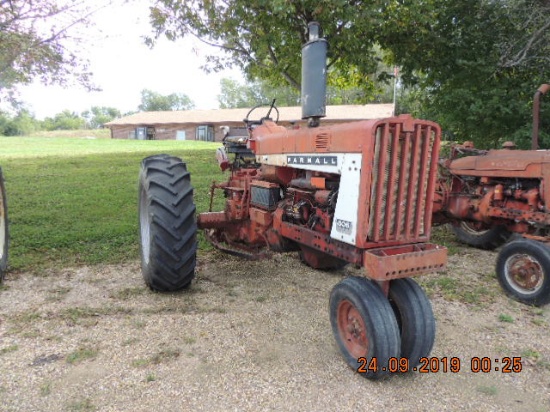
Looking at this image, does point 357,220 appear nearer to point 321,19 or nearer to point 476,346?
point 476,346

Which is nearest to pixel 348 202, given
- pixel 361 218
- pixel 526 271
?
pixel 361 218

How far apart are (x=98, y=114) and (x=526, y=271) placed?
8958cm

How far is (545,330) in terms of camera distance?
396 cm

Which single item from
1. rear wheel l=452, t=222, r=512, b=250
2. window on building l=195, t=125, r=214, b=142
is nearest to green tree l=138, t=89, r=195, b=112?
window on building l=195, t=125, r=214, b=142

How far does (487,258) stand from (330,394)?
4.26 metres

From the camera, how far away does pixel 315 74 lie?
3.62 metres

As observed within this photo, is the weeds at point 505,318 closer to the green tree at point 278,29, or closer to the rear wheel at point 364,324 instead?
the rear wheel at point 364,324

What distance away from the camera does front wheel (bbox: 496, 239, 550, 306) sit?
4.43m

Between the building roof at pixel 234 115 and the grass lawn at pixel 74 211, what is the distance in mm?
20379

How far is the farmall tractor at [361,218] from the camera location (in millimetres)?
2918

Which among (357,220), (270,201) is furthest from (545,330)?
(270,201)

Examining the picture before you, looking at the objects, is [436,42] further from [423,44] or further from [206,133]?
[206,133]
